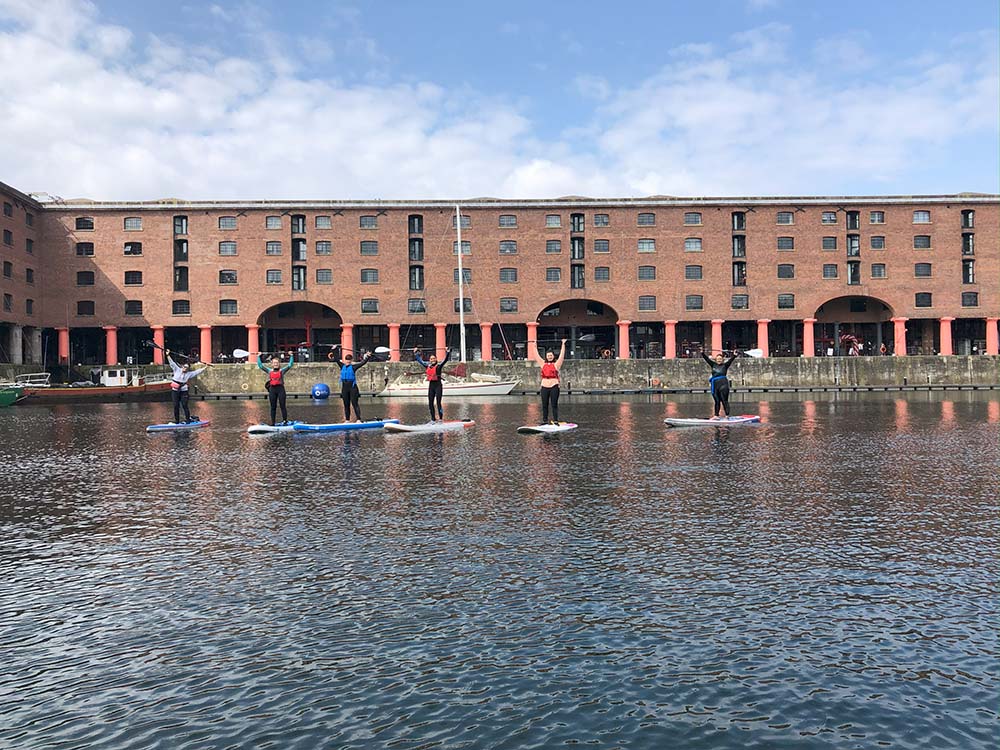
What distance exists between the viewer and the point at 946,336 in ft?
222

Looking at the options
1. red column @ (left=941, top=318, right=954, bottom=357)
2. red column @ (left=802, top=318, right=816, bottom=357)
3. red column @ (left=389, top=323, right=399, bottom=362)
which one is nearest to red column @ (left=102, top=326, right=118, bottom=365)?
red column @ (left=389, top=323, right=399, bottom=362)

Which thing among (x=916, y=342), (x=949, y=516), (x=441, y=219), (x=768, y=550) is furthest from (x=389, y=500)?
(x=916, y=342)

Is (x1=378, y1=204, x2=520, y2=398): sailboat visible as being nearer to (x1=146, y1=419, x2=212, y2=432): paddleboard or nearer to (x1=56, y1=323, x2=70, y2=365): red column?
(x1=146, y1=419, x2=212, y2=432): paddleboard

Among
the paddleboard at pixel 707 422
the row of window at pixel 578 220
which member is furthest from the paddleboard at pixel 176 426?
the row of window at pixel 578 220

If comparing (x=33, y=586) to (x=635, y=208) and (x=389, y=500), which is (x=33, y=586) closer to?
(x=389, y=500)

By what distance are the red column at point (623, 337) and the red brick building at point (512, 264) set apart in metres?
0.10

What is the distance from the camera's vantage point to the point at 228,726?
3.95 meters

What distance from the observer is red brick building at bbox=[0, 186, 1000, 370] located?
65.4 m

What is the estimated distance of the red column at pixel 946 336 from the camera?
6725 centimetres

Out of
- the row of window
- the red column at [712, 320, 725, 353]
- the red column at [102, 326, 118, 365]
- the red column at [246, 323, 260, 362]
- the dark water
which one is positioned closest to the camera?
the dark water

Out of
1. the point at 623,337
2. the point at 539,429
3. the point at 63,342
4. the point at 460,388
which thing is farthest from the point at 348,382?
the point at 63,342

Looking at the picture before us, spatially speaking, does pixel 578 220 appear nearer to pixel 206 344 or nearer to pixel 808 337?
pixel 808 337

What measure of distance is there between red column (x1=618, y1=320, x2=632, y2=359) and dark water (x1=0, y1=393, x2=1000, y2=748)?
55.0 metres

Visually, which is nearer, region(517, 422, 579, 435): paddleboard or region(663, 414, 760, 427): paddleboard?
region(517, 422, 579, 435): paddleboard
